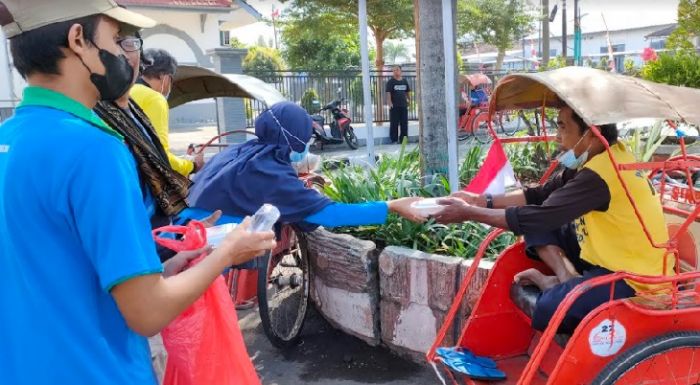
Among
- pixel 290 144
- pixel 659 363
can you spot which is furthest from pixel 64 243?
pixel 290 144

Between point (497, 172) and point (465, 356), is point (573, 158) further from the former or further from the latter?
point (465, 356)

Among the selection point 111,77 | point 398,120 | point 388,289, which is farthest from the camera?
point 398,120

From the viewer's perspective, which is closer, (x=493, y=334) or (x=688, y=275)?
(x=688, y=275)

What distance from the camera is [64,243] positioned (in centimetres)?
127

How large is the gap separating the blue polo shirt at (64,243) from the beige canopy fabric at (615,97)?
60.1 inches

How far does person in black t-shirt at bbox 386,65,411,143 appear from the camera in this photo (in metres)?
14.3

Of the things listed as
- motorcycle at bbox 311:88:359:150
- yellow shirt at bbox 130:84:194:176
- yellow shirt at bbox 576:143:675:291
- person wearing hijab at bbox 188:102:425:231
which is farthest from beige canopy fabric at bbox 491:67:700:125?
motorcycle at bbox 311:88:359:150

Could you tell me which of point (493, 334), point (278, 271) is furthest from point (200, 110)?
point (493, 334)

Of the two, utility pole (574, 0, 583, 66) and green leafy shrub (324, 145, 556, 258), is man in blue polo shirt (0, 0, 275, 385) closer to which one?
green leafy shrub (324, 145, 556, 258)

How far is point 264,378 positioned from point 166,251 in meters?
1.58

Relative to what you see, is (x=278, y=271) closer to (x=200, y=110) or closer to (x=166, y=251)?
(x=166, y=251)

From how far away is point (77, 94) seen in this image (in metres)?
1.36

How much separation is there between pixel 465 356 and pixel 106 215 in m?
1.98

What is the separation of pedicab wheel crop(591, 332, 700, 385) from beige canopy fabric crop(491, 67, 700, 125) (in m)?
0.78
